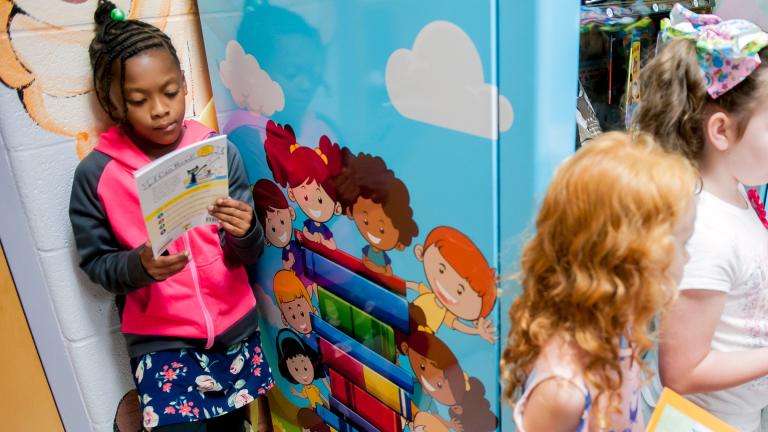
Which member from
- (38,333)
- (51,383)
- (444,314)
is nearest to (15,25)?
(38,333)

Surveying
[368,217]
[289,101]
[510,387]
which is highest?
[289,101]

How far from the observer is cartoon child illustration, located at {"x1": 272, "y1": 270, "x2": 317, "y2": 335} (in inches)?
57.4

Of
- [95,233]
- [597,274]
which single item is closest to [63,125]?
[95,233]

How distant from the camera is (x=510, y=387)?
0.91m

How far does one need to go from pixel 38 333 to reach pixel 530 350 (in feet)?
4.15

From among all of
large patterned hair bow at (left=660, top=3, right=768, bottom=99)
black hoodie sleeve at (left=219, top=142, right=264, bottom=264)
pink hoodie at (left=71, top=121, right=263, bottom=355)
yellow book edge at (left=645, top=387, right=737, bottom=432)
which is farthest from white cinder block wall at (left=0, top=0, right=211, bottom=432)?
yellow book edge at (left=645, top=387, right=737, bottom=432)

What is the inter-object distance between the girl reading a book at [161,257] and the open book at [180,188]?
0.17 feet

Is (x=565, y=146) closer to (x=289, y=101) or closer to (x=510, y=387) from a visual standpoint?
(x=510, y=387)

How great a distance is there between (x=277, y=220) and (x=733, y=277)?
94 cm

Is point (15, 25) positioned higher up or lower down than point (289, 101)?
higher up

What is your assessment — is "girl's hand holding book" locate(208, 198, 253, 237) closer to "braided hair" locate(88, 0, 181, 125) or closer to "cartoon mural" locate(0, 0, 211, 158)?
"braided hair" locate(88, 0, 181, 125)

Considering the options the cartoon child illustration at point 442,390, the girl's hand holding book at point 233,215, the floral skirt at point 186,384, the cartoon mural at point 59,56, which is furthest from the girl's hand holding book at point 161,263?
the cartoon child illustration at point 442,390

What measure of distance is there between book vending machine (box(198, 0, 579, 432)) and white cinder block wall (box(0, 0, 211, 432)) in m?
0.11

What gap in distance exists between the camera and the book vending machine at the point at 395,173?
870mm
